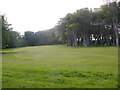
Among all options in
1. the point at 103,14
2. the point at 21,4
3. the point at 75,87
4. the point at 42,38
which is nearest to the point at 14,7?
the point at 21,4

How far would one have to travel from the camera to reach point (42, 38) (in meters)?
61.1

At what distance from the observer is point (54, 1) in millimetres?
9656

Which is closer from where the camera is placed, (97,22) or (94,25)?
(97,22)

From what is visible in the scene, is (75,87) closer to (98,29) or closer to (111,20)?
(111,20)

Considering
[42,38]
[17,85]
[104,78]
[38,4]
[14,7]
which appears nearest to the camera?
[17,85]

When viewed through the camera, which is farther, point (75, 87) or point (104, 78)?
point (104, 78)

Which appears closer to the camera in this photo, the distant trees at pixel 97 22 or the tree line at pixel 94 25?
the distant trees at pixel 97 22

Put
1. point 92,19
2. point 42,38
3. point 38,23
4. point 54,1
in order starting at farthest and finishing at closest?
point 42,38, point 92,19, point 38,23, point 54,1

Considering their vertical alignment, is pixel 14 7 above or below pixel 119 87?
above

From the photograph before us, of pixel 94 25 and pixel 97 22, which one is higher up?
pixel 97 22

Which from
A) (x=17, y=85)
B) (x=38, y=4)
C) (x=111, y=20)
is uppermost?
(x=111, y=20)

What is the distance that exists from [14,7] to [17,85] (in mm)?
4458

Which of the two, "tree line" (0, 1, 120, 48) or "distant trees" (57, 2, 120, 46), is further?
"tree line" (0, 1, 120, 48)

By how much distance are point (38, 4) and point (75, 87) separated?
628cm
